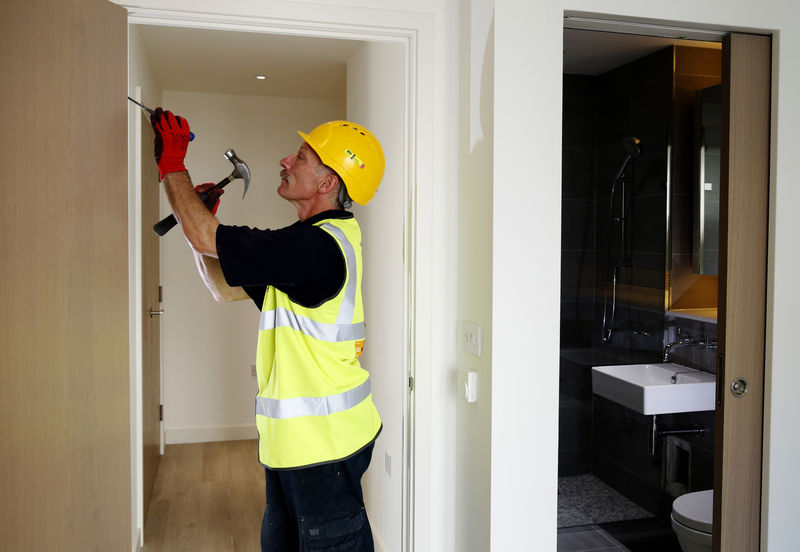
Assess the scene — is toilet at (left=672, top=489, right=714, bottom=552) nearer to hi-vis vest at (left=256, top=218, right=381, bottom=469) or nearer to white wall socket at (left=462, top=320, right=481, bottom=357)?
white wall socket at (left=462, top=320, right=481, bottom=357)

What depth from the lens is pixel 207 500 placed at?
3.86 metres

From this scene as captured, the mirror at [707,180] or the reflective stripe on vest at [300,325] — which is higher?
the mirror at [707,180]

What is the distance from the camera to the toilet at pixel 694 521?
8.29 ft

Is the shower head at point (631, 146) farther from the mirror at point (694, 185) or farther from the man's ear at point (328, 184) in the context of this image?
the man's ear at point (328, 184)

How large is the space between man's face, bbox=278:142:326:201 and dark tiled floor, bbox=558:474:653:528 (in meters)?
2.06

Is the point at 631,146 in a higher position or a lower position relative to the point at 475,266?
higher

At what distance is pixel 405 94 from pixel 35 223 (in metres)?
1.22

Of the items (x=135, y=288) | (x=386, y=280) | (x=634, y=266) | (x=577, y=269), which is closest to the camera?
(x=135, y=288)

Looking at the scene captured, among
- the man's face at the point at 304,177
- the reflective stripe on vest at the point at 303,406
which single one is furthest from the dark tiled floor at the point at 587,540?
the man's face at the point at 304,177

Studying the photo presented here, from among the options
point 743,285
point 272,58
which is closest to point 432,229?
point 743,285

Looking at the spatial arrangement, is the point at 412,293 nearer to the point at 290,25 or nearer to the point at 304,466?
the point at 304,466

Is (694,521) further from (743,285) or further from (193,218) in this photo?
(193,218)

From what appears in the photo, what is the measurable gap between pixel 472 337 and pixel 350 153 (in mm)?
722

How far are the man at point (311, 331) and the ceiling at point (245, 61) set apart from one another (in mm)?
1791
